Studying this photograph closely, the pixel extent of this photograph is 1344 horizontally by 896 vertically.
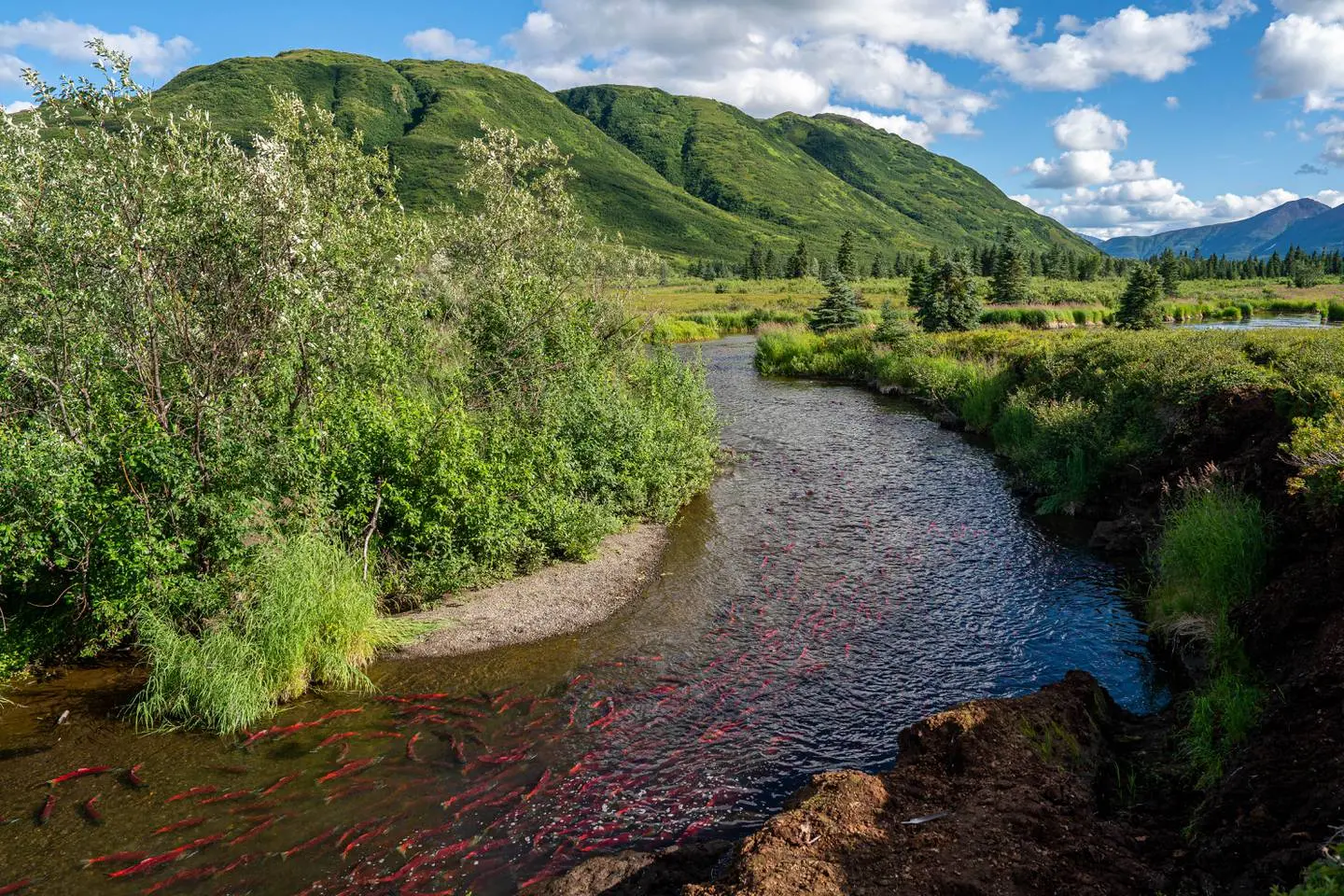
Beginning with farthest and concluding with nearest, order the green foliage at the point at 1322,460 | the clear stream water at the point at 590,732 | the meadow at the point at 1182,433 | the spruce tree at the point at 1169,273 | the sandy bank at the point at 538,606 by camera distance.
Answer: the spruce tree at the point at 1169,273 < the sandy bank at the point at 538,606 < the meadow at the point at 1182,433 < the green foliage at the point at 1322,460 < the clear stream water at the point at 590,732

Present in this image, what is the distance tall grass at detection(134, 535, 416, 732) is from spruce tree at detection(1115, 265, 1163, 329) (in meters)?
59.7

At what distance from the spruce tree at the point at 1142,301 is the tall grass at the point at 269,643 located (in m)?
59.7

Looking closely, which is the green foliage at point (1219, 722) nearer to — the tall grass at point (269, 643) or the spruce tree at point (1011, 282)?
the tall grass at point (269, 643)

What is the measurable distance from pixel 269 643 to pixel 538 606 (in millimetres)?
5542

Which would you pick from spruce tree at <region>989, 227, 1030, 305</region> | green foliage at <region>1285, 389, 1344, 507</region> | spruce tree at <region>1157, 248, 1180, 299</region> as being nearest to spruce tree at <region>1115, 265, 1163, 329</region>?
spruce tree at <region>989, 227, 1030, 305</region>

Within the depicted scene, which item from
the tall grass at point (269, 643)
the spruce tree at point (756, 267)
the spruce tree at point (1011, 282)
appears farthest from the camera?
the spruce tree at point (756, 267)

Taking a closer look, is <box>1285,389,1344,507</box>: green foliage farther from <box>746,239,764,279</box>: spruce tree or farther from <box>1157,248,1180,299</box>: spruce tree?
<box>746,239,764,279</box>: spruce tree

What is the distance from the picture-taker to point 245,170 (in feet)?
48.0

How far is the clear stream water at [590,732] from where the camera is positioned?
9398 millimetres

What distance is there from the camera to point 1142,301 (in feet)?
186

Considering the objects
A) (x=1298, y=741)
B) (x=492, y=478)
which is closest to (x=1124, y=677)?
(x=1298, y=741)

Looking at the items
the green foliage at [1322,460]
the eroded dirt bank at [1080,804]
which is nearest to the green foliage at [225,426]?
the eroded dirt bank at [1080,804]

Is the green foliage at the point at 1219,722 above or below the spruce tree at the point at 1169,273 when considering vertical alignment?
below

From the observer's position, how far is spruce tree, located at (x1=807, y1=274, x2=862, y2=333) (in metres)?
65.2
